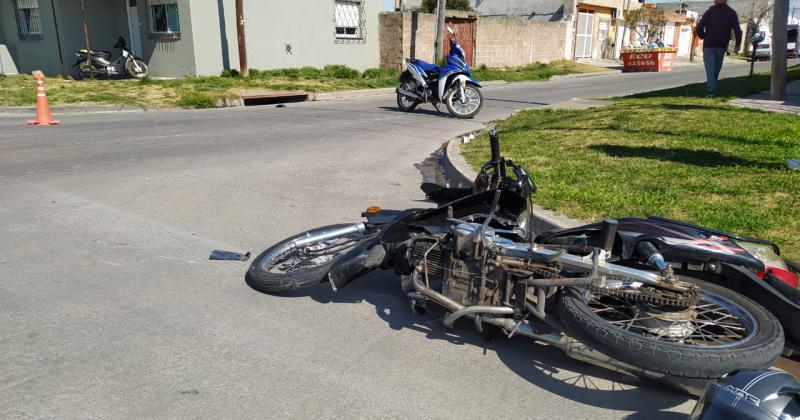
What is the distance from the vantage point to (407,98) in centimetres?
1525

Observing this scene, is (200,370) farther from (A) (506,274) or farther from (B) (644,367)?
(B) (644,367)

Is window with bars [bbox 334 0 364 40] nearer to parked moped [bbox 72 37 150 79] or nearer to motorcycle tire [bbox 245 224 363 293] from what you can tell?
parked moped [bbox 72 37 150 79]

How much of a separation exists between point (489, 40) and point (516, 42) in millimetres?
2679

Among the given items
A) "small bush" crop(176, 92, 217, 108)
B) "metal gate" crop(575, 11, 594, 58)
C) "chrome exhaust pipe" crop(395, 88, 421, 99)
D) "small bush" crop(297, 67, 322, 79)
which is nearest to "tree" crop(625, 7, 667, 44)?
"metal gate" crop(575, 11, 594, 58)

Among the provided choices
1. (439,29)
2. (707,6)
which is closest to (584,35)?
(439,29)

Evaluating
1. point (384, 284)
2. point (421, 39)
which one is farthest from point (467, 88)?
point (421, 39)

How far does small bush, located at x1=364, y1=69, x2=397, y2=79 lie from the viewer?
24.1 metres

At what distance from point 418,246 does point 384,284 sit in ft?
3.08

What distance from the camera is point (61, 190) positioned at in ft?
23.2

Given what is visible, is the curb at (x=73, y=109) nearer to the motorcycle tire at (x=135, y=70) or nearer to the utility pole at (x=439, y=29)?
the motorcycle tire at (x=135, y=70)

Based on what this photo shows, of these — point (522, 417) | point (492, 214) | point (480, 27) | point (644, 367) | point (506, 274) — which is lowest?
point (522, 417)

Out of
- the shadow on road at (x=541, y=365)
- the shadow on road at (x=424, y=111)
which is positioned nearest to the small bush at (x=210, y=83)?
the shadow on road at (x=424, y=111)

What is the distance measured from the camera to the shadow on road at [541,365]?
319 centimetres

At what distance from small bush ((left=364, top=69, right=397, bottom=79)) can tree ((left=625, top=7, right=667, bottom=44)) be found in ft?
91.2
